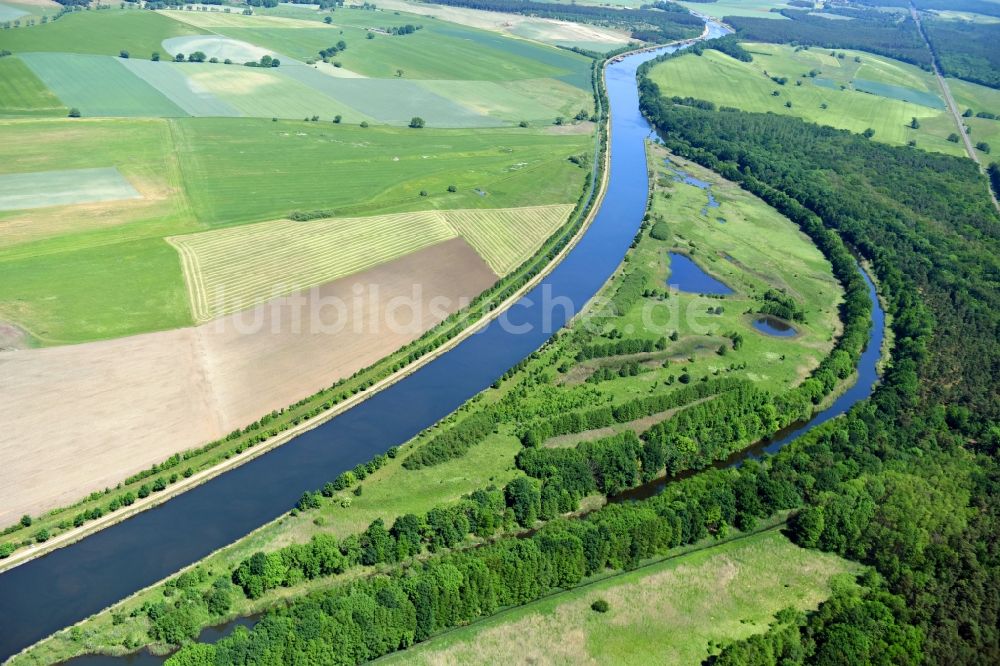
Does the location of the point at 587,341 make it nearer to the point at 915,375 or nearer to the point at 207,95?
the point at 915,375

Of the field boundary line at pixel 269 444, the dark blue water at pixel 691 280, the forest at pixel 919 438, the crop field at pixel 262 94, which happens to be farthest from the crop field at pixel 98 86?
the forest at pixel 919 438

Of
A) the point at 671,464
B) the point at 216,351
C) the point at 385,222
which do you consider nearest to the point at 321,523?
the point at 216,351

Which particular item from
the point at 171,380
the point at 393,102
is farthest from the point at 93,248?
the point at 393,102

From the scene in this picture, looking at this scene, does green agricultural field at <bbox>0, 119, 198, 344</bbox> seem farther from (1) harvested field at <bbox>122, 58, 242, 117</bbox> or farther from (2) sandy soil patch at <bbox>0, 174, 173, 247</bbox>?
(1) harvested field at <bbox>122, 58, 242, 117</bbox>

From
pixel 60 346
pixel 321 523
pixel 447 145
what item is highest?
pixel 447 145

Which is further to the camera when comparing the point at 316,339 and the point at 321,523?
the point at 316,339

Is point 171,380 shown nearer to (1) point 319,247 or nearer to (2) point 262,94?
(1) point 319,247
